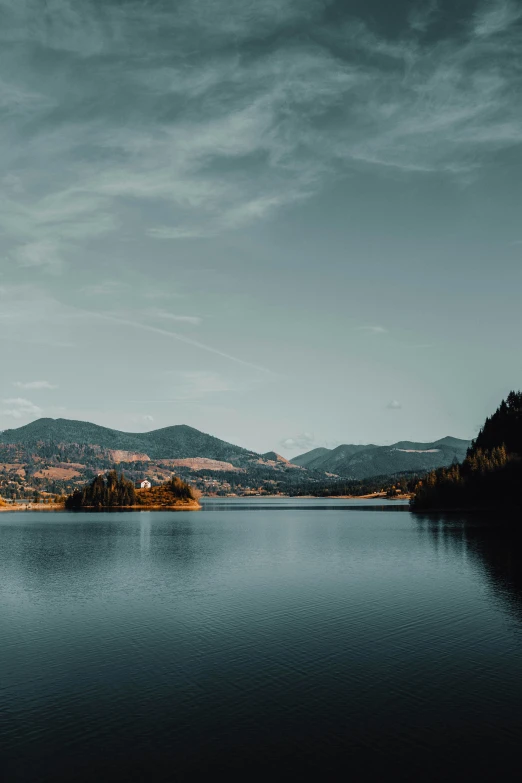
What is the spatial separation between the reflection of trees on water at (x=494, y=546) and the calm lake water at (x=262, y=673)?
0.88 meters

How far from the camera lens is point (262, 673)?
133 ft

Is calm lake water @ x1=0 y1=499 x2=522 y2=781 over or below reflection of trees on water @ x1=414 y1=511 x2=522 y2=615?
over

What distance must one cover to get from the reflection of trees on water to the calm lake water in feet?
2.89

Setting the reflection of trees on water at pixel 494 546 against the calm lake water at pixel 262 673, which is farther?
the reflection of trees on water at pixel 494 546

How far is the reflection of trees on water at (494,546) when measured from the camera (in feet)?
238

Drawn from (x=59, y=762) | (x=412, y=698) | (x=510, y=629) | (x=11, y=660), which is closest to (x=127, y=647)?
(x=11, y=660)

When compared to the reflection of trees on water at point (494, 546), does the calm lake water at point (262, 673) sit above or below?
above

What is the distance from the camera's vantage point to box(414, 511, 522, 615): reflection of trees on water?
72562 millimetres

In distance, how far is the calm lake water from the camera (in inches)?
1111

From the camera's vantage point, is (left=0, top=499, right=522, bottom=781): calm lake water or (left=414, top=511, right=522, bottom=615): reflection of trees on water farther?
(left=414, top=511, right=522, bottom=615): reflection of trees on water

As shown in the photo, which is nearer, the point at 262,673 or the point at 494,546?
the point at 262,673

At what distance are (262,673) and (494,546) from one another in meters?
84.9

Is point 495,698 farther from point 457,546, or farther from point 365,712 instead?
point 457,546

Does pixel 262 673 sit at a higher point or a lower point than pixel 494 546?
higher
